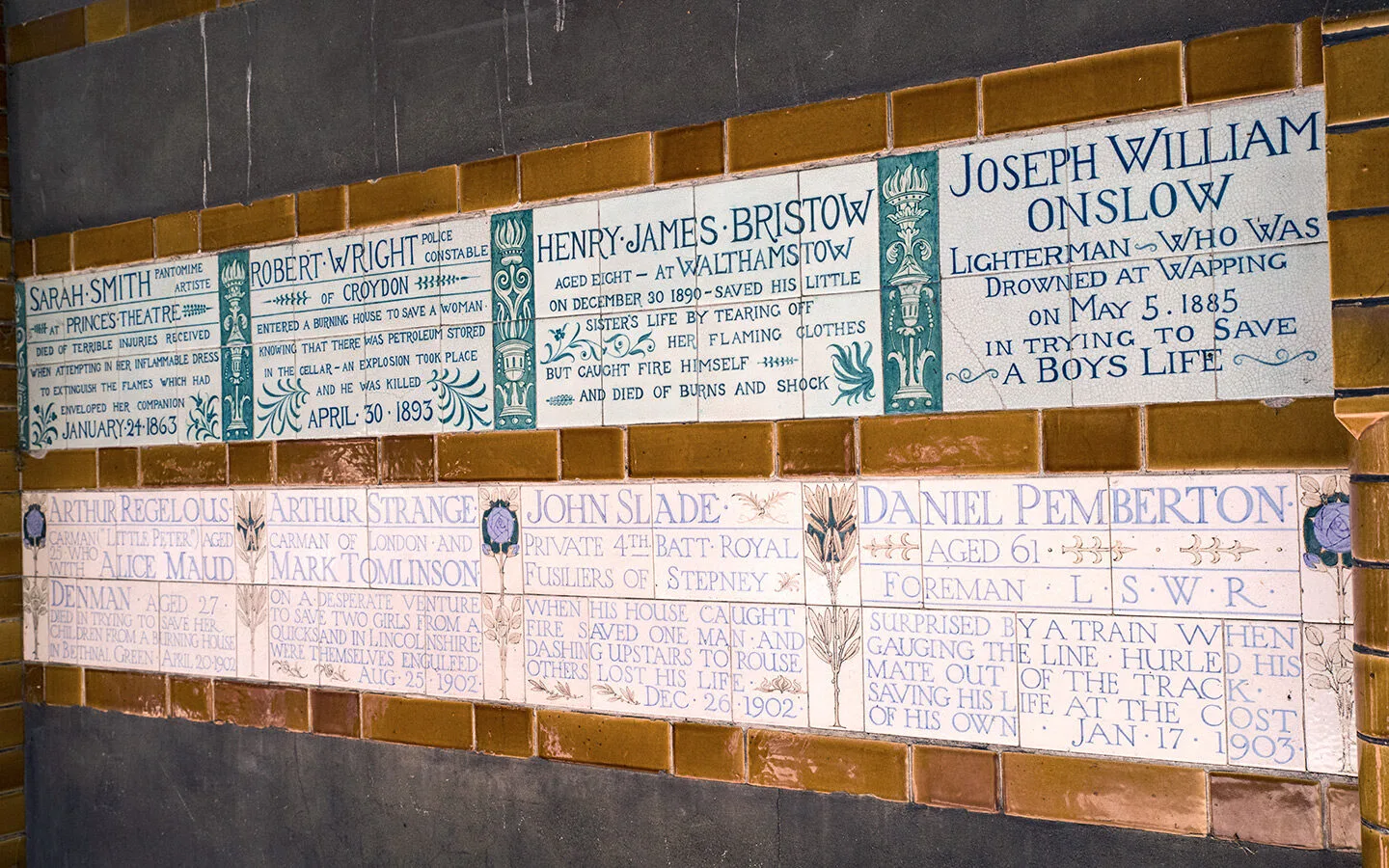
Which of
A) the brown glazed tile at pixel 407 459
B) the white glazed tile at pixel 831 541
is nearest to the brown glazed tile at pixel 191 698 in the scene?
the brown glazed tile at pixel 407 459

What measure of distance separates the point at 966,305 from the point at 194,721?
2.46 metres

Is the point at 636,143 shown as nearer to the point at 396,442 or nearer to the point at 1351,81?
the point at 396,442

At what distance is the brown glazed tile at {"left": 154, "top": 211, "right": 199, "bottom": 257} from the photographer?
3236 mm

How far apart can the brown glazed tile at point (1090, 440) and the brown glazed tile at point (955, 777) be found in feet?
2.00

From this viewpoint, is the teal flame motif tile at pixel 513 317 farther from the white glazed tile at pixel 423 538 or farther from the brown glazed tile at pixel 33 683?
the brown glazed tile at pixel 33 683

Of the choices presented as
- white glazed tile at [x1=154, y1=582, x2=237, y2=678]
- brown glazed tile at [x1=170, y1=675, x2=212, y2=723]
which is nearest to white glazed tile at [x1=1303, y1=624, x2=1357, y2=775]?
white glazed tile at [x1=154, y1=582, x2=237, y2=678]

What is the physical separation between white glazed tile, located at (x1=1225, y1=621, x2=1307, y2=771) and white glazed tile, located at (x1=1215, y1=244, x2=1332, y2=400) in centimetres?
44

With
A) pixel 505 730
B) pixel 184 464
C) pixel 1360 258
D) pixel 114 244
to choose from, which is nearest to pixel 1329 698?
pixel 1360 258

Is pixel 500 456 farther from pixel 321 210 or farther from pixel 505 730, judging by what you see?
pixel 321 210

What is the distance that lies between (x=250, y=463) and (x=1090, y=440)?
2.22m

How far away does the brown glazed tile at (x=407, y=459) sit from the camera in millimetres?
2869

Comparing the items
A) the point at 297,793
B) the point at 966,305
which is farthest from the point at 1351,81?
the point at 297,793

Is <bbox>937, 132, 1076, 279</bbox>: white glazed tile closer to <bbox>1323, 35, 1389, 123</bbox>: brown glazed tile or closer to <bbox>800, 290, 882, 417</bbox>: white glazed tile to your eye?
<bbox>800, 290, 882, 417</bbox>: white glazed tile

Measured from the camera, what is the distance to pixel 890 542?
2365 millimetres
